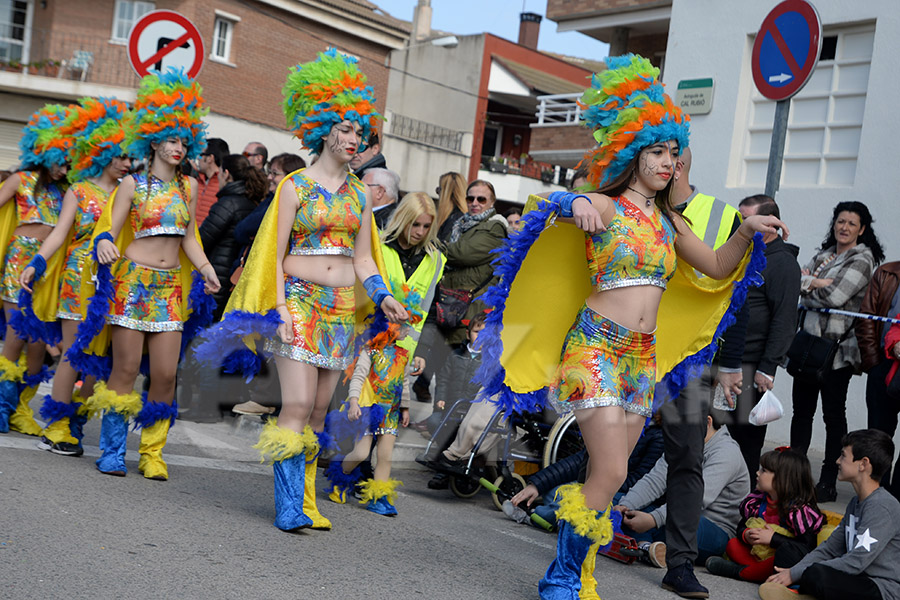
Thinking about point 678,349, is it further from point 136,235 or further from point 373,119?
point 136,235

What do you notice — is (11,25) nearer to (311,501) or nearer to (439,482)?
(439,482)

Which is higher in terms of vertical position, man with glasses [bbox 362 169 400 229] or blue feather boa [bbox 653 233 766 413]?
man with glasses [bbox 362 169 400 229]

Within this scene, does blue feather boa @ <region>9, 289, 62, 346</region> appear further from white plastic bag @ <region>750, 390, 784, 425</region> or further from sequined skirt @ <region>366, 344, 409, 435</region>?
white plastic bag @ <region>750, 390, 784, 425</region>

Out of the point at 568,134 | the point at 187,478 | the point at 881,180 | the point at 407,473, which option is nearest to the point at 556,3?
the point at 568,134

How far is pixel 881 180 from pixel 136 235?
6.90 meters

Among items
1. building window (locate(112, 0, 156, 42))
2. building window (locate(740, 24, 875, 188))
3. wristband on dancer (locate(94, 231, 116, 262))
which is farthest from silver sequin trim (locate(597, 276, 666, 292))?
building window (locate(112, 0, 156, 42))

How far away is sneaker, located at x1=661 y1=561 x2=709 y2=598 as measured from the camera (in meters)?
5.02

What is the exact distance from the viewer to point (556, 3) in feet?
53.4

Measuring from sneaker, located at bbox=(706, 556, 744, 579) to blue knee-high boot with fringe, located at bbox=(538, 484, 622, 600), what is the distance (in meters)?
1.55

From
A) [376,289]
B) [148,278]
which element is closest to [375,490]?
[376,289]

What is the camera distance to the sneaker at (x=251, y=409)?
27.8ft

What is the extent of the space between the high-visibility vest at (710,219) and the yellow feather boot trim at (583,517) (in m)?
1.45

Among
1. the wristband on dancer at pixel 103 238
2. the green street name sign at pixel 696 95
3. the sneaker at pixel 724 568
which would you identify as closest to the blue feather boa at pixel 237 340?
the wristband on dancer at pixel 103 238

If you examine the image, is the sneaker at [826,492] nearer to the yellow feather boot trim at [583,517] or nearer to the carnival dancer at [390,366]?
the carnival dancer at [390,366]
